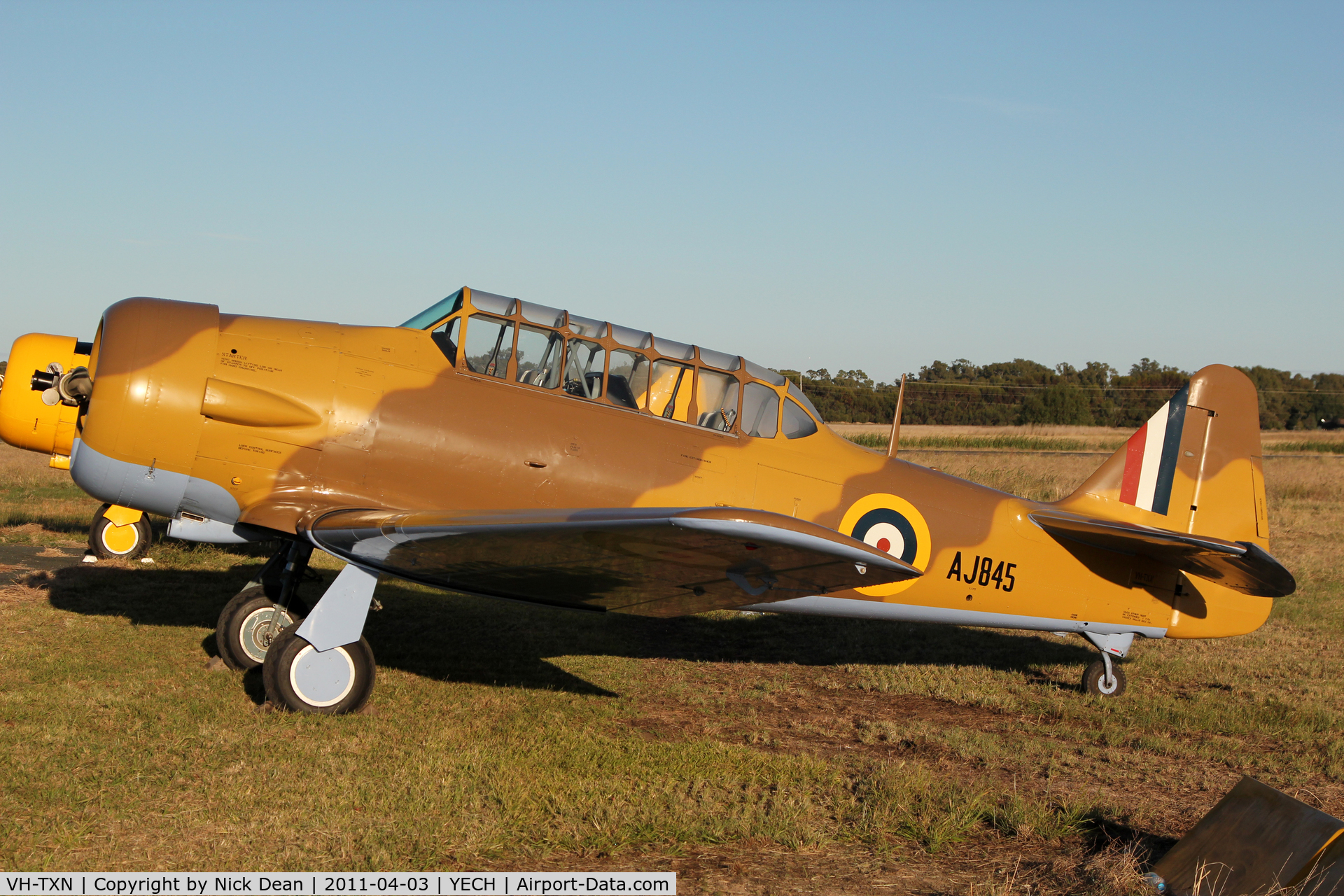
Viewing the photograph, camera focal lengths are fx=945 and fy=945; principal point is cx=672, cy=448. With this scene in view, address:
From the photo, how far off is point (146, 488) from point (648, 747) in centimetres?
358

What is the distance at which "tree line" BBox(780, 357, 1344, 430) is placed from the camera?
5647 centimetres

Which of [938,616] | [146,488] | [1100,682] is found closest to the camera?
[146,488]

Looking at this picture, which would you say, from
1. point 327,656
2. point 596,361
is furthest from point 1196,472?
point 327,656

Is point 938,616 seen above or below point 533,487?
below

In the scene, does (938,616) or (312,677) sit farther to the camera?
(938,616)

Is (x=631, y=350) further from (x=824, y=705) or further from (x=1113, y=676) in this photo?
(x=1113, y=676)

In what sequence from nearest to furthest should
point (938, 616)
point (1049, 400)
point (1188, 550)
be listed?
point (1188, 550), point (938, 616), point (1049, 400)

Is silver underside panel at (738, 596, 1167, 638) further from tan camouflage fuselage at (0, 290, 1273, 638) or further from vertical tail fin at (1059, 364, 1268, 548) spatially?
vertical tail fin at (1059, 364, 1268, 548)

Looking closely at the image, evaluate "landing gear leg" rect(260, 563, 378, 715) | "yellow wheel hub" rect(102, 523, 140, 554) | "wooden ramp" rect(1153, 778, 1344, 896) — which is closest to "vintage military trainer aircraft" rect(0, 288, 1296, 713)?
"landing gear leg" rect(260, 563, 378, 715)

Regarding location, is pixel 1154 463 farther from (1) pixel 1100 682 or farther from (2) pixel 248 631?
(2) pixel 248 631

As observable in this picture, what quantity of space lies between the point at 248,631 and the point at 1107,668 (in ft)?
21.8

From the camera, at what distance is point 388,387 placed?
6273 mm

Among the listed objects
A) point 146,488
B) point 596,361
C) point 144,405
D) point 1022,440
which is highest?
point 1022,440

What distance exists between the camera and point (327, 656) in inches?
225
